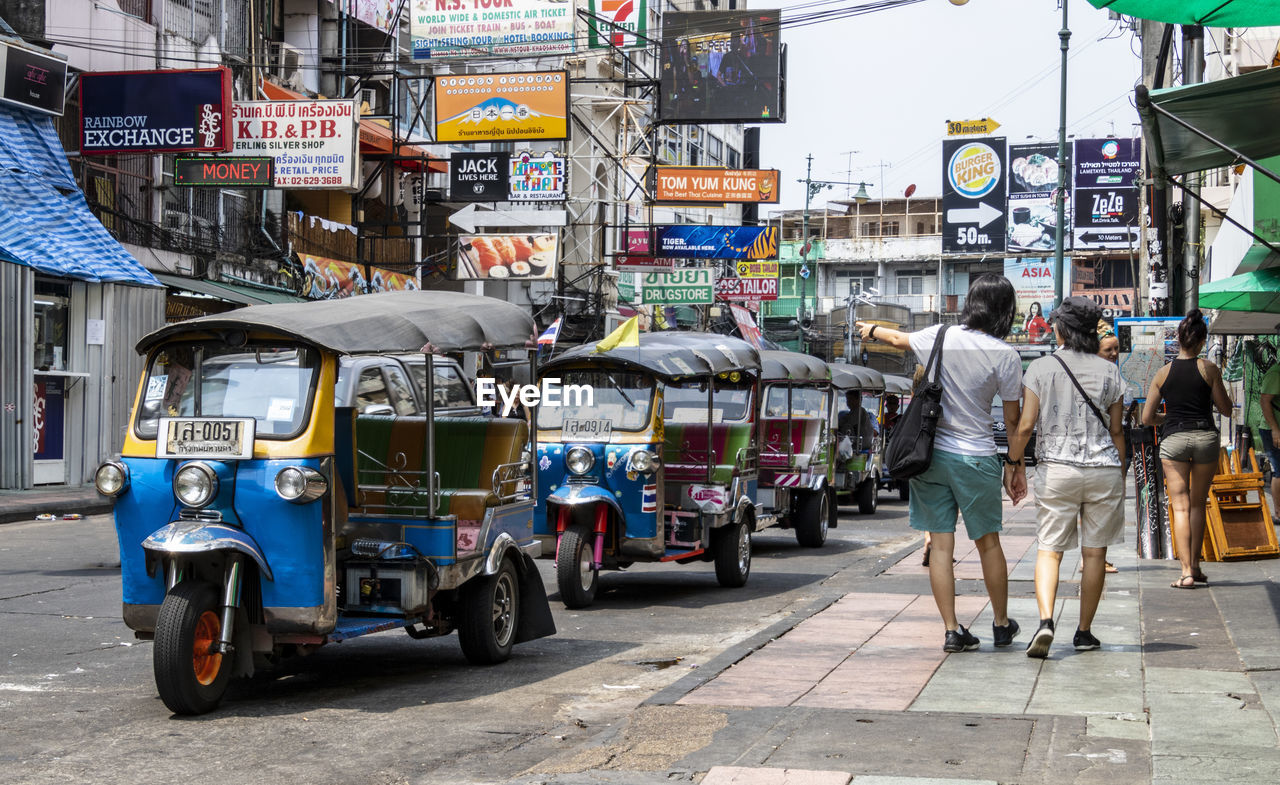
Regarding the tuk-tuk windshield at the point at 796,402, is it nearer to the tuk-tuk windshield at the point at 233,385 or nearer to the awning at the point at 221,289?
the awning at the point at 221,289

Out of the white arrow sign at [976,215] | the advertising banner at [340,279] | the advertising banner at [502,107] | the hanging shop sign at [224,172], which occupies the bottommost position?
the advertising banner at [340,279]

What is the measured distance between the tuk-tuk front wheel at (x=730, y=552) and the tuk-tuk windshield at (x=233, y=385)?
5742 mm

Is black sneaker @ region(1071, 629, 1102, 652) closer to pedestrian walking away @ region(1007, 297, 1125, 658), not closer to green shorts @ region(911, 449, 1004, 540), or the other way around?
pedestrian walking away @ region(1007, 297, 1125, 658)

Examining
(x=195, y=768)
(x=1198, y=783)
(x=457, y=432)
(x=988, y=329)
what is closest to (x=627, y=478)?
(x=457, y=432)

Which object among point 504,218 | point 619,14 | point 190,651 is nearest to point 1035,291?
point 619,14

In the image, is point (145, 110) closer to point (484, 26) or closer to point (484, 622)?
point (484, 26)

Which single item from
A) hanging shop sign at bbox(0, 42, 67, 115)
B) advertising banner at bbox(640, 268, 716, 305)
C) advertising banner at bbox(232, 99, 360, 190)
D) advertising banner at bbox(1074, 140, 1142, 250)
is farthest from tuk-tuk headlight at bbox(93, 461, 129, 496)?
Answer: advertising banner at bbox(1074, 140, 1142, 250)

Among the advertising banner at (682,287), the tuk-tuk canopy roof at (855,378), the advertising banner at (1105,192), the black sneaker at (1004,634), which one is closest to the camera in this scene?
the black sneaker at (1004,634)

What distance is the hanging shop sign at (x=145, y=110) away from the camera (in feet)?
70.0

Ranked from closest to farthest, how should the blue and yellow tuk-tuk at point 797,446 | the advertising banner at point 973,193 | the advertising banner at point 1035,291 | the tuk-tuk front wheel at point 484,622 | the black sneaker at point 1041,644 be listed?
the black sneaker at point 1041,644 < the tuk-tuk front wheel at point 484,622 < the blue and yellow tuk-tuk at point 797,446 < the advertising banner at point 973,193 < the advertising banner at point 1035,291

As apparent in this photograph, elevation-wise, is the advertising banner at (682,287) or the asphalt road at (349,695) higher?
the advertising banner at (682,287)

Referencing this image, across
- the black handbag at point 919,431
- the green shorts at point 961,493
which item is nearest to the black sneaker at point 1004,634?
the green shorts at point 961,493

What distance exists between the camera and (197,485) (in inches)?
267

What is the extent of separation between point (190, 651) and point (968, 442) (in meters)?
4.10
